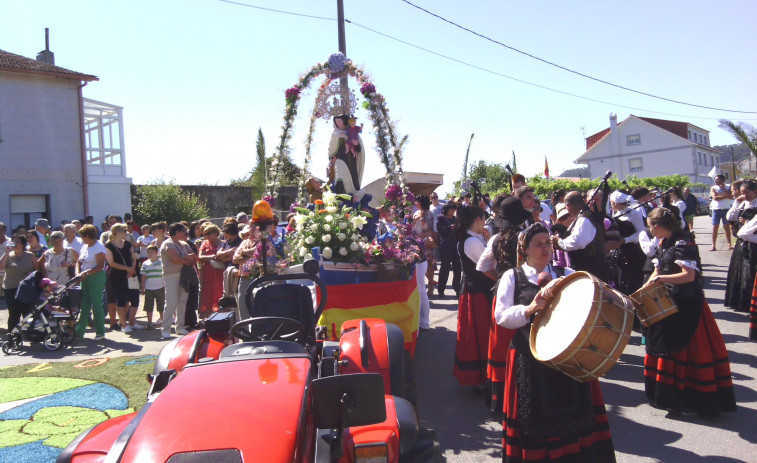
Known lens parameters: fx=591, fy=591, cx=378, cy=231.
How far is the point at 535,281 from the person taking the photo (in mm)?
3682

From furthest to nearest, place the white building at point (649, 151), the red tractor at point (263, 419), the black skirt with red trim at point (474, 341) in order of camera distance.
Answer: the white building at point (649, 151) → the black skirt with red trim at point (474, 341) → the red tractor at point (263, 419)

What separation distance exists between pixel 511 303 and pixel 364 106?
5584mm

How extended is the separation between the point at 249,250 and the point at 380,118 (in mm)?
2841

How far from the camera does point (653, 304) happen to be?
4320 mm

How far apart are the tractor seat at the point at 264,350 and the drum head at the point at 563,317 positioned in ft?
4.27

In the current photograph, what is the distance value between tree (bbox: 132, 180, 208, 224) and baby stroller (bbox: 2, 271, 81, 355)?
14.9 meters

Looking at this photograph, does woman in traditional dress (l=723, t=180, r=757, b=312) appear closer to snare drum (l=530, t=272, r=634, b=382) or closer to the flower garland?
the flower garland

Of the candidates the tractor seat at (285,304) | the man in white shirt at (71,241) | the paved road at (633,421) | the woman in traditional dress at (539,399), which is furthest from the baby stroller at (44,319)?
the woman in traditional dress at (539,399)

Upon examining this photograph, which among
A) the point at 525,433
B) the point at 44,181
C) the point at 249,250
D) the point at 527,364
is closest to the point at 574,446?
the point at 525,433

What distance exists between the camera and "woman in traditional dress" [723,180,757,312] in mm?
7854

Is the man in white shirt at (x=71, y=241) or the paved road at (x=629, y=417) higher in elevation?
the man in white shirt at (x=71, y=241)

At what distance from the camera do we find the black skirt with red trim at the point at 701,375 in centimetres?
478

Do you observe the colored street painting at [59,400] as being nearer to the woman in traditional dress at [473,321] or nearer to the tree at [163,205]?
the woman in traditional dress at [473,321]

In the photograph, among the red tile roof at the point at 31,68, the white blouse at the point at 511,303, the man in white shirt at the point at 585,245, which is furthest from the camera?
the red tile roof at the point at 31,68
